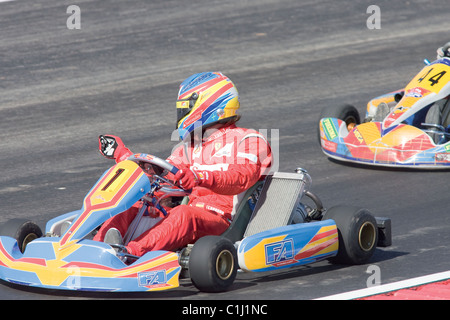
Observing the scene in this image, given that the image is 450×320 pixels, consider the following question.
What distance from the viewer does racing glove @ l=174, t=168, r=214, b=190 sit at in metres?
6.04

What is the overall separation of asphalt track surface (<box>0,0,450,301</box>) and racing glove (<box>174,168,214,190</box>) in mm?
614

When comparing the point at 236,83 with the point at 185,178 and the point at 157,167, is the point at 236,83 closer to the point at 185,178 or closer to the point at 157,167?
the point at 157,167

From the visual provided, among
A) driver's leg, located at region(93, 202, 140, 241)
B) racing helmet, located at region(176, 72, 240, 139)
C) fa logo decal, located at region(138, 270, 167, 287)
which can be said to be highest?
racing helmet, located at region(176, 72, 240, 139)

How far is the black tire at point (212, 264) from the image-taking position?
19.1ft

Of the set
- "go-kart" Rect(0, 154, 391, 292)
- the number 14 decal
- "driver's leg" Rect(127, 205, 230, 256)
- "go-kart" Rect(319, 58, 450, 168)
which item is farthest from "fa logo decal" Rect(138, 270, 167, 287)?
the number 14 decal

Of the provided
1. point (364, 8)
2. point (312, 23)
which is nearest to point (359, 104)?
point (312, 23)

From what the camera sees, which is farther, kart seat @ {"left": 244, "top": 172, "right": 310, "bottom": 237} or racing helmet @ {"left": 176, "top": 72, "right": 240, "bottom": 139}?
racing helmet @ {"left": 176, "top": 72, "right": 240, "bottom": 139}

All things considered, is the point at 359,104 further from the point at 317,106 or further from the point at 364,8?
the point at 364,8

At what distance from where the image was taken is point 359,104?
1186 cm

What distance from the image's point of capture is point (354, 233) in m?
6.53

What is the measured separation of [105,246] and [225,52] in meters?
8.39

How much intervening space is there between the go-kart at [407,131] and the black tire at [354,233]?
263cm

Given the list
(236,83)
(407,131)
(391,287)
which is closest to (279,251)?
(391,287)

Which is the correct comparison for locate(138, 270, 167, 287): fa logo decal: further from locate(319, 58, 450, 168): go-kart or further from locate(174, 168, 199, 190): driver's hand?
locate(319, 58, 450, 168): go-kart
